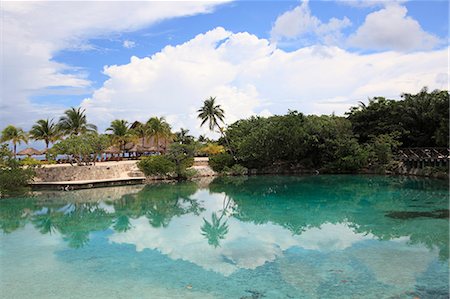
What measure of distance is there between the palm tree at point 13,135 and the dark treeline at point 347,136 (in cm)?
2013

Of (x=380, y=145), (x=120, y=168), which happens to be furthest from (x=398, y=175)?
(x=120, y=168)

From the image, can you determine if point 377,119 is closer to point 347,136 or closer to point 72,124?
point 347,136

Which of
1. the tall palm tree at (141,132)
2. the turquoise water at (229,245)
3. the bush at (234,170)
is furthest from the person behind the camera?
the tall palm tree at (141,132)

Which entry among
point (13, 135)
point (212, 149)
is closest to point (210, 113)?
point (212, 149)

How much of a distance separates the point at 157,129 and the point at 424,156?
25590mm

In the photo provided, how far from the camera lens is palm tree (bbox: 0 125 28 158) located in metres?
37.8

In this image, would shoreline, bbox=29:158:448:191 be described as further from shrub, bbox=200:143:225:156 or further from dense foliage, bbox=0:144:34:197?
shrub, bbox=200:143:225:156

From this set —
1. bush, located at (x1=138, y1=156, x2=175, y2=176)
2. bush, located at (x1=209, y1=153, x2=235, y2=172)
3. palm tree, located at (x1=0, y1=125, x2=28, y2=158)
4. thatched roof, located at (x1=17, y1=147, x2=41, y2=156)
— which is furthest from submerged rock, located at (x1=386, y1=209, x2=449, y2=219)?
palm tree, located at (x1=0, y1=125, x2=28, y2=158)

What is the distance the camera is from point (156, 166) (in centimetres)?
3197

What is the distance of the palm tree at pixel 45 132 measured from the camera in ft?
129

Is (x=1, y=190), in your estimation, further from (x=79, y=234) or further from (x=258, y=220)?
(x=258, y=220)

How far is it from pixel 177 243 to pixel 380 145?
82.6 ft

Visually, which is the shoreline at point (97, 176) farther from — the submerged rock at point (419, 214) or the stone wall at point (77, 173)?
the submerged rock at point (419, 214)

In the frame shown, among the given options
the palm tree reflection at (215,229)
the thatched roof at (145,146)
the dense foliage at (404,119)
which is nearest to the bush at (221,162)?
the thatched roof at (145,146)
